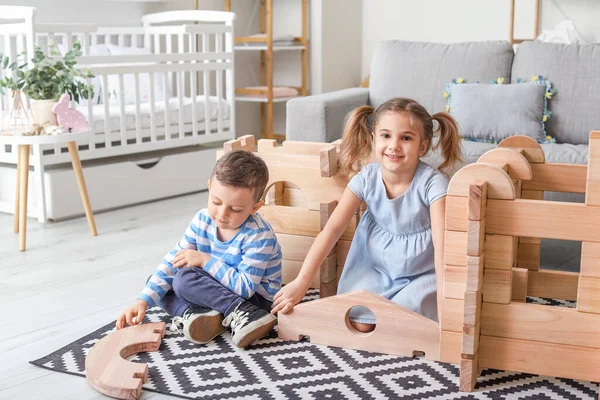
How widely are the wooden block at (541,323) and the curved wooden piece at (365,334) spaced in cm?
17

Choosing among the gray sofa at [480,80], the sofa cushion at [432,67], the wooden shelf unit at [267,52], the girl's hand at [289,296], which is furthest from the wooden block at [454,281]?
the wooden shelf unit at [267,52]

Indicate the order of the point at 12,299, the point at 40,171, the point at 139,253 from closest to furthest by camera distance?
the point at 12,299
the point at 139,253
the point at 40,171

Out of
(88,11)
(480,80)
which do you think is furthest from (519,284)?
(88,11)

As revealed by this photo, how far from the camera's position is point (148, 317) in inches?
78.2

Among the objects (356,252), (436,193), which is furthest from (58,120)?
(436,193)

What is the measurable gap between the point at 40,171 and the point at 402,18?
2905 millimetres

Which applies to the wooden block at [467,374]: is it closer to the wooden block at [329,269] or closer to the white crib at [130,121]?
the wooden block at [329,269]

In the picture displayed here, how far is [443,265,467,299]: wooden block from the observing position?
1.55 meters

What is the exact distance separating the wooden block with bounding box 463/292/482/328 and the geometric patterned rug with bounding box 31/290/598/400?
15cm

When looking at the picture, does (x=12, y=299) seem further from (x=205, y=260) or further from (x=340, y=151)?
(x=340, y=151)

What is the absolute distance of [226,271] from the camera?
6.16 feet

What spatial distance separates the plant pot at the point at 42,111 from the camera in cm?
275

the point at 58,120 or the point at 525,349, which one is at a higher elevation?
the point at 58,120

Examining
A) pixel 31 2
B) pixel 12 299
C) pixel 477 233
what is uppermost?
pixel 31 2
